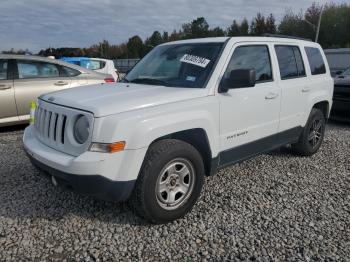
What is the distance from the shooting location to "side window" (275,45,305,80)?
479 cm

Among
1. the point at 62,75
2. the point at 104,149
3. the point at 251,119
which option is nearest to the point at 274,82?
the point at 251,119

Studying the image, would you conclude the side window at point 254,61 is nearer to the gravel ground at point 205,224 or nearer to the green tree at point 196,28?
the gravel ground at point 205,224

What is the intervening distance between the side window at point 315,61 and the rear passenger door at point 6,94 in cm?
522

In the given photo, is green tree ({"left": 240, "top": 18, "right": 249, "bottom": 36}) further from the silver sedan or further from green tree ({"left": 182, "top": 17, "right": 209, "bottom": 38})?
the silver sedan

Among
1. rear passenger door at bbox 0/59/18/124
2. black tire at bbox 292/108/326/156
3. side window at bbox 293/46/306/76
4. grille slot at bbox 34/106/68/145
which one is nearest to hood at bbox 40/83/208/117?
grille slot at bbox 34/106/68/145

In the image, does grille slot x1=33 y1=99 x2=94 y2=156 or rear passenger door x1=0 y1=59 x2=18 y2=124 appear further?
rear passenger door x1=0 y1=59 x2=18 y2=124

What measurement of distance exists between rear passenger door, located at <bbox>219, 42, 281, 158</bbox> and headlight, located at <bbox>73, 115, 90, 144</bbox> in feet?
4.73

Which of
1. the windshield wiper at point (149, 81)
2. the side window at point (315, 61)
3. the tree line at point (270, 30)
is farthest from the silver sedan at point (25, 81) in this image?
the tree line at point (270, 30)

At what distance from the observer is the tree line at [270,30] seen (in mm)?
42344

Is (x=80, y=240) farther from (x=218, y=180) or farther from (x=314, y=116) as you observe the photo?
(x=314, y=116)

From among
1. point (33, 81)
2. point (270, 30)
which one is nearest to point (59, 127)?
point (33, 81)

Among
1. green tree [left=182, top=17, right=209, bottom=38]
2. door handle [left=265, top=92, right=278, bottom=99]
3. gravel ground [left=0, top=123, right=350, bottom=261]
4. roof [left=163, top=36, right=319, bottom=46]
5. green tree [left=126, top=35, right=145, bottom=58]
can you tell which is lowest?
gravel ground [left=0, top=123, right=350, bottom=261]

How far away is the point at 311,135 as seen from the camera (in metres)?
5.73

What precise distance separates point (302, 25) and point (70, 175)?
47579 mm
